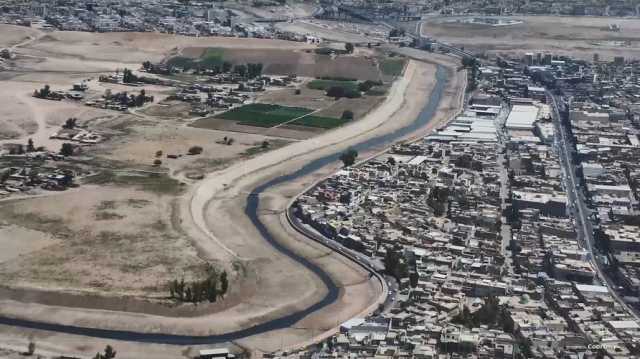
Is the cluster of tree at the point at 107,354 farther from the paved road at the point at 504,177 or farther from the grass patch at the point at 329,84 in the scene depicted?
the grass patch at the point at 329,84

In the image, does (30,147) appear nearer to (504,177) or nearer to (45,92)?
(45,92)

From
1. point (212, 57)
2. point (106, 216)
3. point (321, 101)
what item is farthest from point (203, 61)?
point (106, 216)

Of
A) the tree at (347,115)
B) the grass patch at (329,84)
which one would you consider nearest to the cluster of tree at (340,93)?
the grass patch at (329,84)

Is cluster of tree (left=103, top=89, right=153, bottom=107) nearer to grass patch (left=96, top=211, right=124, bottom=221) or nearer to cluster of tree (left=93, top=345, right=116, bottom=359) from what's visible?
grass patch (left=96, top=211, right=124, bottom=221)

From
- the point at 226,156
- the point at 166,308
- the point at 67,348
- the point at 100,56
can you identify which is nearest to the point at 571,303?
the point at 166,308

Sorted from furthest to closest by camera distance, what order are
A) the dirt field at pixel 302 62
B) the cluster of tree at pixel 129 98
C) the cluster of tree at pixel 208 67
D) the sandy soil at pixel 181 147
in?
the dirt field at pixel 302 62 → the cluster of tree at pixel 208 67 → the cluster of tree at pixel 129 98 → the sandy soil at pixel 181 147

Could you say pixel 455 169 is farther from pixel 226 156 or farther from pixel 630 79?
pixel 630 79
